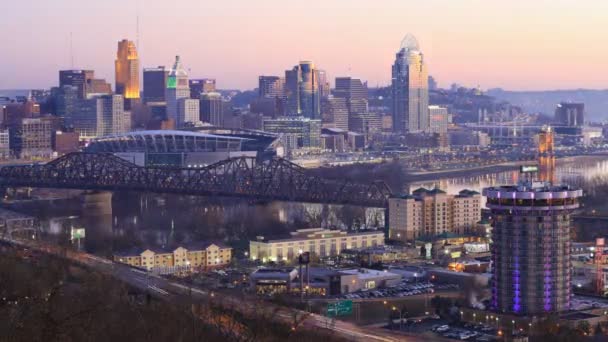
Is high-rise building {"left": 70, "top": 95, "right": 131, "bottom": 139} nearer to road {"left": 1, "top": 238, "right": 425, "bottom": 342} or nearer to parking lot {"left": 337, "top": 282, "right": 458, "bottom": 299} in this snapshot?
road {"left": 1, "top": 238, "right": 425, "bottom": 342}

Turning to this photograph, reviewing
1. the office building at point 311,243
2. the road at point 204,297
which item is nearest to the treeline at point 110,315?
the road at point 204,297

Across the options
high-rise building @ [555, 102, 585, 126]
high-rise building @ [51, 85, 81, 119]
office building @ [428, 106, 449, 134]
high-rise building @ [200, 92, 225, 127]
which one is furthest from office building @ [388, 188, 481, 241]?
high-rise building @ [555, 102, 585, 126]

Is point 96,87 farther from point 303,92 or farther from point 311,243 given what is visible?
point 311,243

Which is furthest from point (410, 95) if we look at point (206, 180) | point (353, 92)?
point (206, 180)

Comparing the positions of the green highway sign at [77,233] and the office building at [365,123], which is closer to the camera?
the green highway sign at [77,233]

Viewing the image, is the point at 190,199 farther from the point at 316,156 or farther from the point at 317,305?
the point at 316,156

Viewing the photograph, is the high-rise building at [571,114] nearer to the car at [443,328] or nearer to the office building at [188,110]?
the office building at [188,110]
